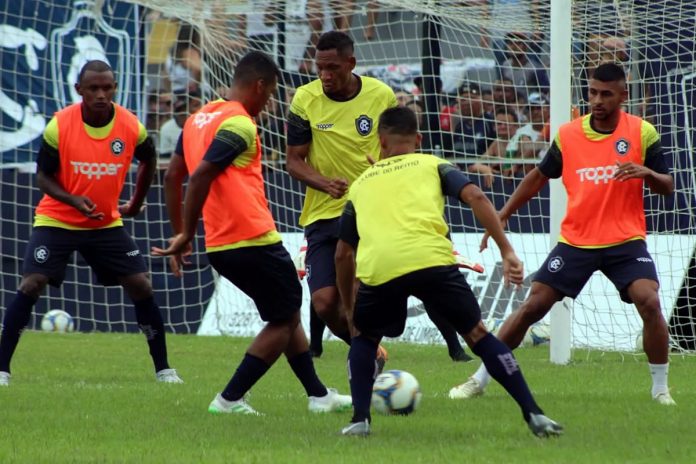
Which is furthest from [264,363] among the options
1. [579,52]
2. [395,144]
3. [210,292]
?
[210,292]

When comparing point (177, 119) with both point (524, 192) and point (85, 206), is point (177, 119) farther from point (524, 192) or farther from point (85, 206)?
point (524, 192)

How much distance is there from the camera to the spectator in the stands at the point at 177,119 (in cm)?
1709

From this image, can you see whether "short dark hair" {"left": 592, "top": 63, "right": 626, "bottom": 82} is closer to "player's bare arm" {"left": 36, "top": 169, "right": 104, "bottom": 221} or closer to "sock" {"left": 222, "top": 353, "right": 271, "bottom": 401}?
"sock" {"left": 222, "top": 353, "right": 271, "bottom": 401}

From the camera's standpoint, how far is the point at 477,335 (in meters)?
6.37

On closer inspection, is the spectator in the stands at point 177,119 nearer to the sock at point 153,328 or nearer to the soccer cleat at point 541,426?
the sock at point 153,328

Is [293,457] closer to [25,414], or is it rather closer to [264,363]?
[264,363]

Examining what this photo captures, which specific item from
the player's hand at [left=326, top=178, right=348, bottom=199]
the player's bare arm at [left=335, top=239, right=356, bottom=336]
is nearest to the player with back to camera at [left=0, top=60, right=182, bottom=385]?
the player's hand at [left=326, top=178, right=348, bottom=199]

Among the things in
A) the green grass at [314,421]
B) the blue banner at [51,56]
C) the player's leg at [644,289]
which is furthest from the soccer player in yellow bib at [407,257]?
the blue banner at [51,56]

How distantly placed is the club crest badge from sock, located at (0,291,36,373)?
2.93 m

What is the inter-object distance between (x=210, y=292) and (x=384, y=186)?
10221mm

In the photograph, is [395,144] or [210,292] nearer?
[395,144]

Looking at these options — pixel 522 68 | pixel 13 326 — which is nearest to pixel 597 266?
pixel 13 326

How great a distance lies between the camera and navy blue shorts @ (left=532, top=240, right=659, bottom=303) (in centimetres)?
813

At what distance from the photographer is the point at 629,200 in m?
8.30
